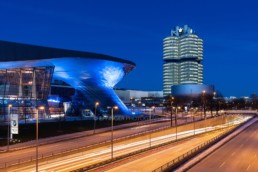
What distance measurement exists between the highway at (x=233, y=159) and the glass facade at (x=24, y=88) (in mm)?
42441

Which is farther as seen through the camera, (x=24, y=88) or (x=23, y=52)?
(x=24, y=88)

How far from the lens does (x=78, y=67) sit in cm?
9281

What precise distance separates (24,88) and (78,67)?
1558 cm

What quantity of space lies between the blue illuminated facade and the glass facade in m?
0.24

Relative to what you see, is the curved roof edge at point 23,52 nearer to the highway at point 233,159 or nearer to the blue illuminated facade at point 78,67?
the blue illuminated facade at point 78,67

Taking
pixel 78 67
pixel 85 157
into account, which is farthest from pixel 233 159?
pixel 78 67

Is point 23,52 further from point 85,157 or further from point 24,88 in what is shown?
point 85,157

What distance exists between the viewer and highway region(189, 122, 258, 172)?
31422mm

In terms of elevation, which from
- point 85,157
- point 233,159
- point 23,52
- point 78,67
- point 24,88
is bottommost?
point 233,159

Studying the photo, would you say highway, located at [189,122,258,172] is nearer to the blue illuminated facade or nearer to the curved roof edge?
the curved roof edge

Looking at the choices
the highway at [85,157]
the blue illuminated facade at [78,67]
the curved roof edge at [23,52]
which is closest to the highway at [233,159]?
the highway at [85,157]

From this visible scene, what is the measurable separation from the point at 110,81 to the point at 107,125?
31.2 m

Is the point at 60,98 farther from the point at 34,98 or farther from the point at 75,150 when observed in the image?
the point at 75,150

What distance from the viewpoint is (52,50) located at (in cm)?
8319
